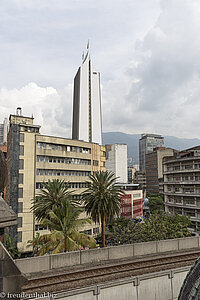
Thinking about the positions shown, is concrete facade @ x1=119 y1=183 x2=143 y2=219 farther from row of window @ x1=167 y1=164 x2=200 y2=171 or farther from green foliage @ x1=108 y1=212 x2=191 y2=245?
green foliage @ x1=108 y1=212 x2=191 y2=245

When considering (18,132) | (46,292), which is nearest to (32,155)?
(18,132)

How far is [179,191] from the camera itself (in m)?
60.8

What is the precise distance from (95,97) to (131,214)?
10870 cm

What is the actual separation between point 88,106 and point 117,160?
50.3 meters

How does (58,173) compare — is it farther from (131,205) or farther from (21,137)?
(131,205)

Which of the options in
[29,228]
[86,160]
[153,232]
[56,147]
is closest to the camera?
[153,232]

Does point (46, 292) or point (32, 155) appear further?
point (32, 155)

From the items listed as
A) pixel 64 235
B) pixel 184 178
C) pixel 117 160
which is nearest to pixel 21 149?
pixel 64 235

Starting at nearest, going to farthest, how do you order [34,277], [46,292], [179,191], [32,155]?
1. [46,292]
2. [34,277]
3. [32,155]
4. [179,191]

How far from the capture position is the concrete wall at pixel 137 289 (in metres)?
9.48

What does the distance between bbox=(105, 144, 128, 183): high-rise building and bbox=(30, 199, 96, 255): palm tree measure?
14858 centimetres

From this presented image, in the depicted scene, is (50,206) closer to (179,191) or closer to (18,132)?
(18,132)

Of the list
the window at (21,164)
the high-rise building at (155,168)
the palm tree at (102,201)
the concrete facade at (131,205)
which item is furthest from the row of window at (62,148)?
the high-rise building at (155,168)

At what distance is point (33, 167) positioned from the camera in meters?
46.4
